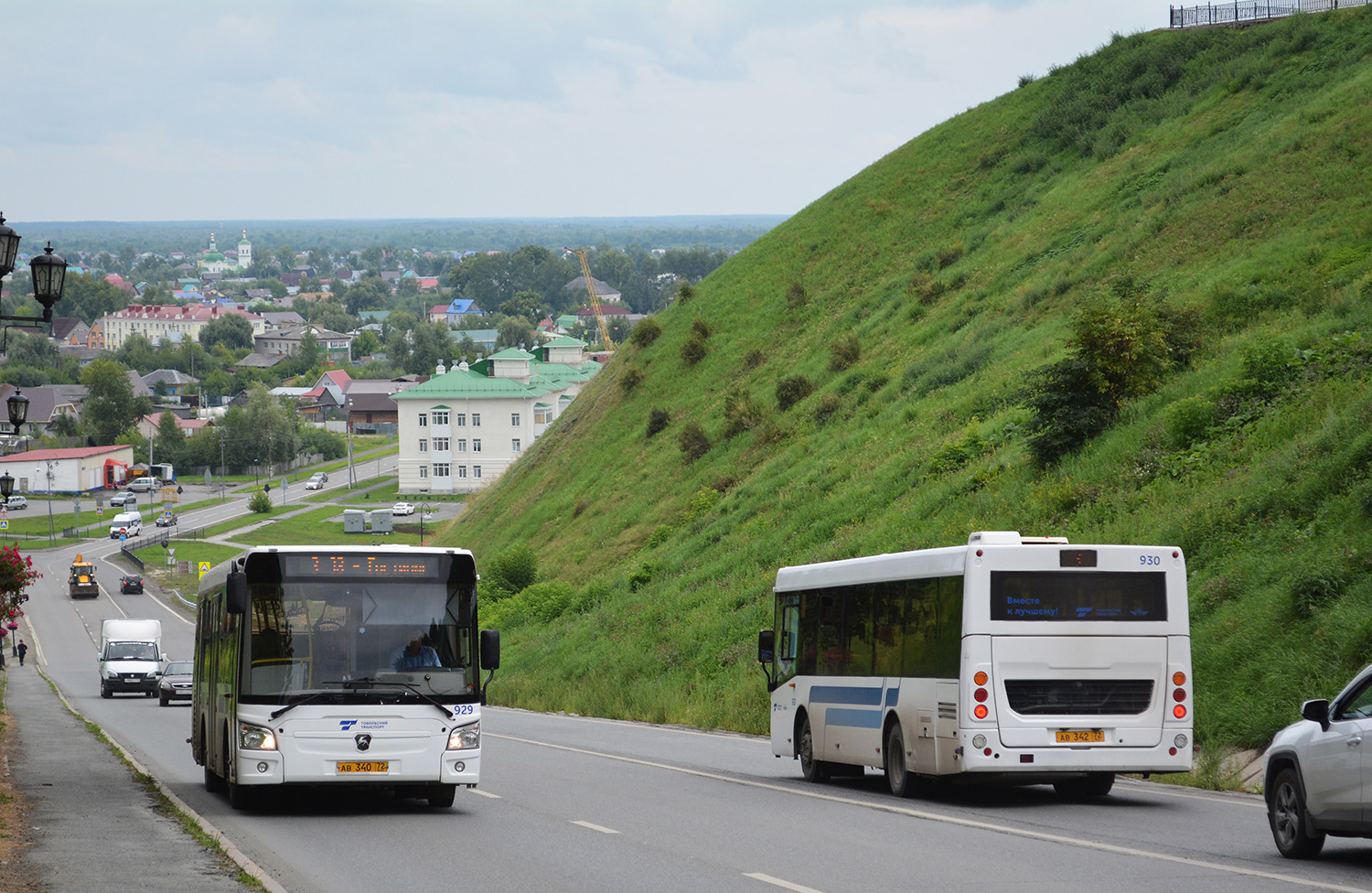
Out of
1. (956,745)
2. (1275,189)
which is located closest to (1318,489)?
(956,745)

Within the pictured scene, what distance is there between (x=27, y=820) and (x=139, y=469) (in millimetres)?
149486

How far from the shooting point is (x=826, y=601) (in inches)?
726

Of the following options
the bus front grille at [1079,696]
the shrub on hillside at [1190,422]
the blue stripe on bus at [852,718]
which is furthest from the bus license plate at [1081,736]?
the shrub on hillside at [1190,422]

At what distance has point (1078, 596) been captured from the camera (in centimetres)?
1471

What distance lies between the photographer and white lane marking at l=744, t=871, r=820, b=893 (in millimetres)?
10125

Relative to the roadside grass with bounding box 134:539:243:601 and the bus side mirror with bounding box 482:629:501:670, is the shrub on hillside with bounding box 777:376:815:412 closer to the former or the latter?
the bus side mirror with bounding box 482:629:501:670

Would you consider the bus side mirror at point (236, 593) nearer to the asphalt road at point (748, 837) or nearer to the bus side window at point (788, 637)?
the asphalt road at point (748, 837)

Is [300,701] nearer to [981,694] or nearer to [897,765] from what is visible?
[897,765]

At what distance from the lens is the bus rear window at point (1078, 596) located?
14.6 metres

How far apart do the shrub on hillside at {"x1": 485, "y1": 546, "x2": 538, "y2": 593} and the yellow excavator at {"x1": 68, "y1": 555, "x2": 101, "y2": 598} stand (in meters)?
43.6

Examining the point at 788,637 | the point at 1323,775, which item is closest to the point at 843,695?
the point at 788,637

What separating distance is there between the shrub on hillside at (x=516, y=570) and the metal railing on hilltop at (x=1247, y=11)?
36091 mm

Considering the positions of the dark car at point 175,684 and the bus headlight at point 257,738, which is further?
the dark car at point 175,684

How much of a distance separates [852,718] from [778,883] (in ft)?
23.4
